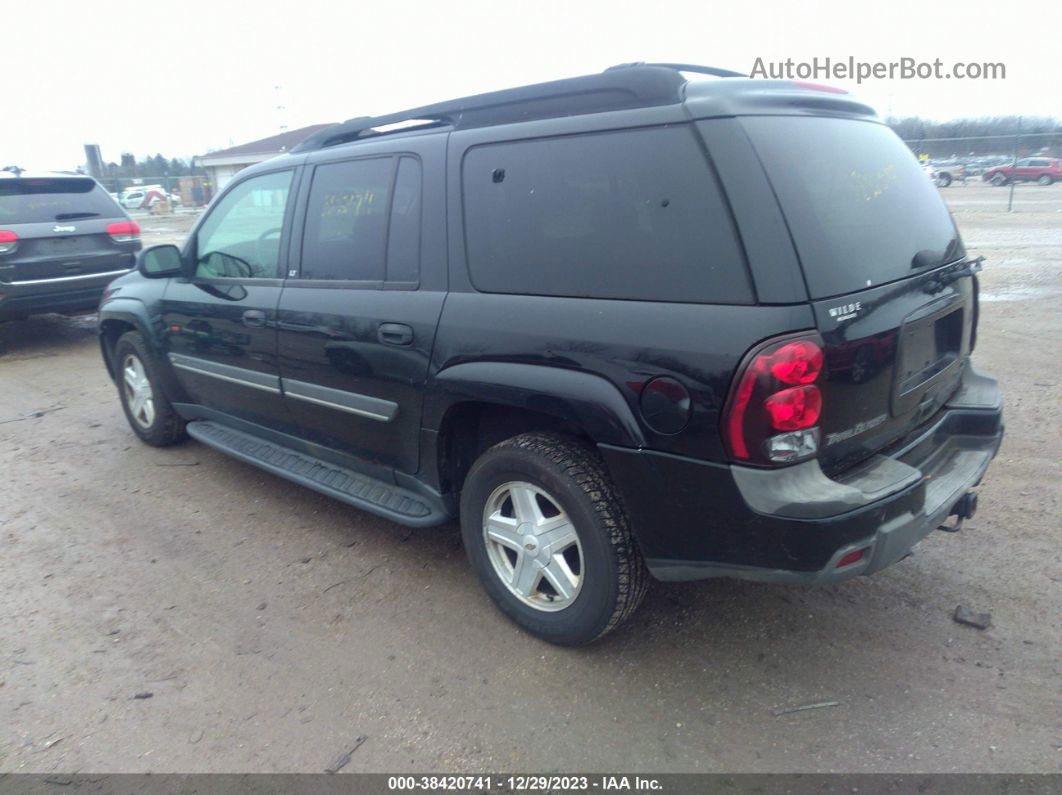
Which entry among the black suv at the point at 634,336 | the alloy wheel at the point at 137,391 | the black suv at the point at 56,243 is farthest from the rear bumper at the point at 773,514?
the black suv at the point at 56,243

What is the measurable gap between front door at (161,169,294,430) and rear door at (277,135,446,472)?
0.60ft

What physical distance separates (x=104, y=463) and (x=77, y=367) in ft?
10.7

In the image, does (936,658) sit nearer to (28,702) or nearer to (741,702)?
(741,702)

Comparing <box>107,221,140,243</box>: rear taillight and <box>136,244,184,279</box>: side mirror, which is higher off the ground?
<box>107,221,140,243</box>: rear taillight

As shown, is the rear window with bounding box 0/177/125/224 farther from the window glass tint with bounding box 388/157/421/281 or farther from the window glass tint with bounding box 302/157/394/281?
the window glass tint with bounding box 388/157/421/281

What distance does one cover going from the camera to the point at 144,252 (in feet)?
15.4

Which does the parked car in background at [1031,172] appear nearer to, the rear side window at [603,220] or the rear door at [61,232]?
the rear door at [61,232]

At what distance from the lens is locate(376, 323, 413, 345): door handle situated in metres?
3.27

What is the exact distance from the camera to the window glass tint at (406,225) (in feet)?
11.0

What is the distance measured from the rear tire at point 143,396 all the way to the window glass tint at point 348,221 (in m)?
1.91

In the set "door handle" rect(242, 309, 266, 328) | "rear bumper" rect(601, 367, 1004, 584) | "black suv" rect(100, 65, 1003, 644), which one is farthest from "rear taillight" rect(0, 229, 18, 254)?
"rear bumper" rect(601, 367, 1004, 584)

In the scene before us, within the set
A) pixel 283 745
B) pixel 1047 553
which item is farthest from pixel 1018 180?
pixel 283 745

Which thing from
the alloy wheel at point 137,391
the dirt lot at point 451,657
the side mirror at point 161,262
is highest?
the side mirror at point 161,262

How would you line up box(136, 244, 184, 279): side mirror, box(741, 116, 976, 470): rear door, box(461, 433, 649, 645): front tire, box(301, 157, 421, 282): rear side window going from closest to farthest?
box(741, 116, 976, 470): rear door
box(461, 433, 649, 645): front tire
box(301, 157, 421, 282): rear side window
box(136, 244, 184, 279): side mirror
